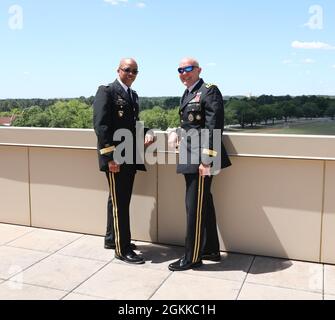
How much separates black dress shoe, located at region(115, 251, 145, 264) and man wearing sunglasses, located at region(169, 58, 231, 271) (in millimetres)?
297

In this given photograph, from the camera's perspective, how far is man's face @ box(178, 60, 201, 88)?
3.50 m

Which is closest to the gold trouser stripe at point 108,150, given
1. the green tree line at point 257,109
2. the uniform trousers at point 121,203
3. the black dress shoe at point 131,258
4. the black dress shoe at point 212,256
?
the uniform trousers at point 121,203

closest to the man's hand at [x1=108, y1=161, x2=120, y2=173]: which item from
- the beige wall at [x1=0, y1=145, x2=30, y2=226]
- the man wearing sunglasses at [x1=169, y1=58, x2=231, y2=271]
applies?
the man wearing sunglasses at [x1=169, y1=58, x2=231, y2=271]

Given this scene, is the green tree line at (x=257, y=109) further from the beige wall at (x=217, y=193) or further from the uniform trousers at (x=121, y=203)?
the uniform trousers at (x=121, y=203)

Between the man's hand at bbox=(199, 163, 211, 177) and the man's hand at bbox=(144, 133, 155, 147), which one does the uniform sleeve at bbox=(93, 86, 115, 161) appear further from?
the man's hand at bbox=(199, 163, 211, 177)

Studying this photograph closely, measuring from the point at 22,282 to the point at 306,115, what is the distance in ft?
79.4

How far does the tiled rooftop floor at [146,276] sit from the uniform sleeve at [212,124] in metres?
0.96

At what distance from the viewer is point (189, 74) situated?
3.53 metres

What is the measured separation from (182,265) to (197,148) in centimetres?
98
